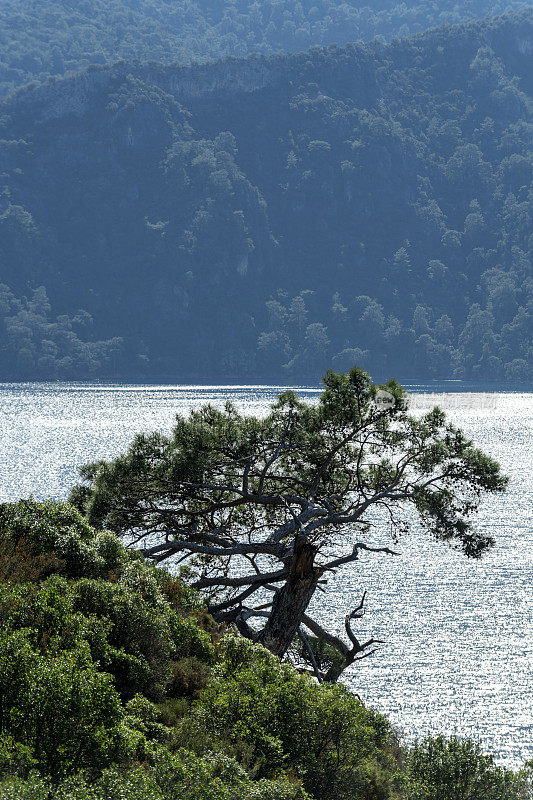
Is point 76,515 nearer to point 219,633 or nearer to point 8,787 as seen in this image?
point 219,633

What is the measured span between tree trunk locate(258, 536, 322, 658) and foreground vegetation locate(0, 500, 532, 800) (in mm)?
2132

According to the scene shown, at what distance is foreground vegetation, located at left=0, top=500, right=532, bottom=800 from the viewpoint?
7.17m

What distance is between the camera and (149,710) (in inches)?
349

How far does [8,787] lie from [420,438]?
13603mm

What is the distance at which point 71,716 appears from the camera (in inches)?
291

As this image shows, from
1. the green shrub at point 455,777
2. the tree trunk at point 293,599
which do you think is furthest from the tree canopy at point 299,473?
the green shrub at point 455,777

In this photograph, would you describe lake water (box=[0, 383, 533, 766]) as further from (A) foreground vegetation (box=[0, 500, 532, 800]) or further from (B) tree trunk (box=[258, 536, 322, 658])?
(A) foreground vegetation (box=[0, 500, 532, 800])

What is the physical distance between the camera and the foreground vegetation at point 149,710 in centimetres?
717

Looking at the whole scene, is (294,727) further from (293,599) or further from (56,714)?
(293,599)

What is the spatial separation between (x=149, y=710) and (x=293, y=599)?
230 inches

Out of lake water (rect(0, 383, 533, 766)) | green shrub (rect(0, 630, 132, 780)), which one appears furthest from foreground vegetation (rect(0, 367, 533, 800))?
lake water (rect(0, 383, 533, 766))

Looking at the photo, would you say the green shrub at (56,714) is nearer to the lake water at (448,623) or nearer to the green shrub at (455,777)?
the green shrub at (455,777)

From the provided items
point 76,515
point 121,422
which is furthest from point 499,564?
point 121,422

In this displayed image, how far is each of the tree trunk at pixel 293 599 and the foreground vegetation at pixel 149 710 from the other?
213 centimetres
